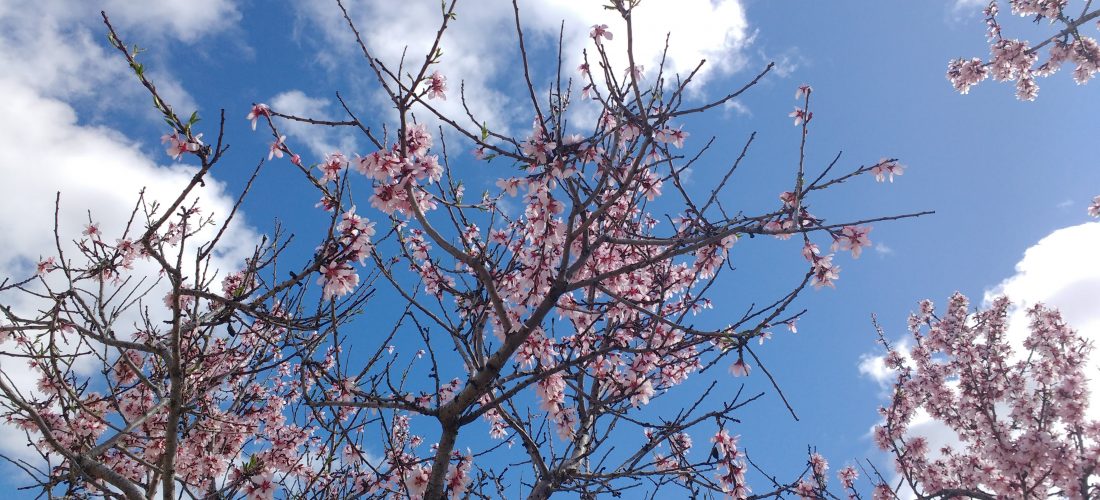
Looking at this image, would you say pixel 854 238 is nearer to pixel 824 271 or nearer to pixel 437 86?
pixel 824 271

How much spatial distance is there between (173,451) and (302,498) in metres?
1.33

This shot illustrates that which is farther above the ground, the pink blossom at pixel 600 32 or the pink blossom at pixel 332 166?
the pink blossom at pixel 600 32

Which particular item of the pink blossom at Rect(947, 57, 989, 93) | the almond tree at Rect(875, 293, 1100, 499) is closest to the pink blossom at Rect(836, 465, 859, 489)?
the almond tree at Rect(875, 293, 1100, 499)

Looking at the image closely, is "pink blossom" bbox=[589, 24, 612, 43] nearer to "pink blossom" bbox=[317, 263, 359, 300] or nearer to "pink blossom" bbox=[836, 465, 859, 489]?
"pink blossom" bbox=[317, 263, 359, 300]

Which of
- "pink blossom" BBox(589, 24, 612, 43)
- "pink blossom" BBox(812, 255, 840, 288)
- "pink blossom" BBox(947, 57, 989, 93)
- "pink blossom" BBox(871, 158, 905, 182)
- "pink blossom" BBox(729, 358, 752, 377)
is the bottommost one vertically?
"pink blossom" BBox(729, 358, 752, 377)

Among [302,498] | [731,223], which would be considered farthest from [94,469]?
[731,223]

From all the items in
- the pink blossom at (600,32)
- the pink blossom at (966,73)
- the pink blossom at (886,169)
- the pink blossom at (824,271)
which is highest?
the pink blossom at (966,73)

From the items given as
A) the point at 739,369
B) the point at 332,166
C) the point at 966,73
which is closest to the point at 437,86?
the point at 332,166

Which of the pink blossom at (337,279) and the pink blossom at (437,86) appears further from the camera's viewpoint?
the pink blossom at (437,86)

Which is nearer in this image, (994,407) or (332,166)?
(332,166)

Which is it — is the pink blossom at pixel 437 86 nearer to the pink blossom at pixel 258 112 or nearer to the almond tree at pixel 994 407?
the pink blossom at pixel 258 112

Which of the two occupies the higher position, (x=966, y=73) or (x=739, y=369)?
(x=966, y=73)

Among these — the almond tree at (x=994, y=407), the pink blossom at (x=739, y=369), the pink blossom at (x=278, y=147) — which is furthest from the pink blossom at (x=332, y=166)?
the almond tree at (x=994, y=407)

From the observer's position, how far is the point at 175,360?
4.35 meters
